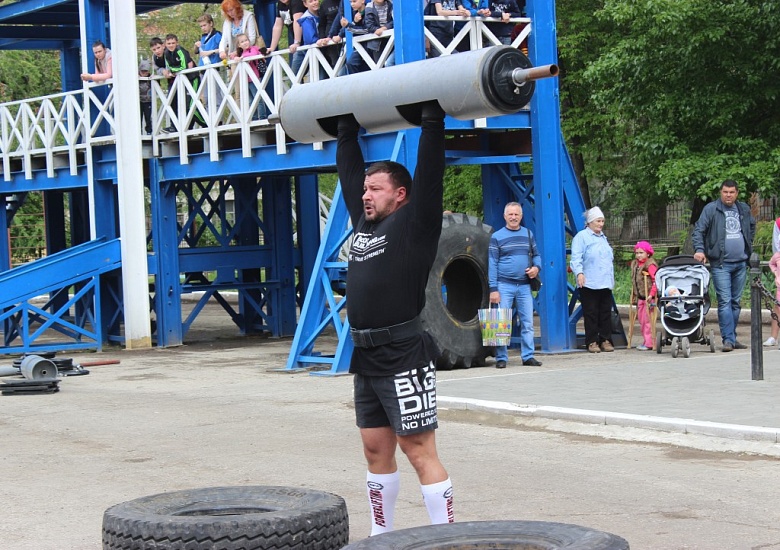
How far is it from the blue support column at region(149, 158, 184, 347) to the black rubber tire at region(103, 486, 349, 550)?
13593 millimetres

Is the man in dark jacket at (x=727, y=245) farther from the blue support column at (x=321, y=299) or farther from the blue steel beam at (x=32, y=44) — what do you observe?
the blue steel beam at (x=32, y=44)

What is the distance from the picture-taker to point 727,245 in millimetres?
15055

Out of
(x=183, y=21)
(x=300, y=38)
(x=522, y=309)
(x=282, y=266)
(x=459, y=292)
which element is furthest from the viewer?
(x=183, y=21)

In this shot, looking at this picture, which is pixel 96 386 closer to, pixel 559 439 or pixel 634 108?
pixel 559 439

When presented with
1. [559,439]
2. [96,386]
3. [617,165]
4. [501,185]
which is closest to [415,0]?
[501,185]

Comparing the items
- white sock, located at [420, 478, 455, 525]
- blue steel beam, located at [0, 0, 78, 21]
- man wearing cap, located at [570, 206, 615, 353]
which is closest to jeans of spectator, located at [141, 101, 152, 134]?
blue steel beam, located at [0, 0, 78, 21]

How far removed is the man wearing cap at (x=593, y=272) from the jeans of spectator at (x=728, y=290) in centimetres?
127

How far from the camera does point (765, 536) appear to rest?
6395mm

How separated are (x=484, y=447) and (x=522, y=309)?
17.9 ft

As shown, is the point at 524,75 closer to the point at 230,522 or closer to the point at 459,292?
the point at 230,522

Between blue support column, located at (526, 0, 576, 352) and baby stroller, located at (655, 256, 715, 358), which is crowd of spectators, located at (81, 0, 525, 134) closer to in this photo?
blue support column, located at (526, 0, 576, 352)

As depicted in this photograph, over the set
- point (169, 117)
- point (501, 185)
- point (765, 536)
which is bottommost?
point (765, 536)

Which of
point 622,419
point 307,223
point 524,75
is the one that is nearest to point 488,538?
point 524,75

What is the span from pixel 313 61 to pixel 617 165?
1730 cm
